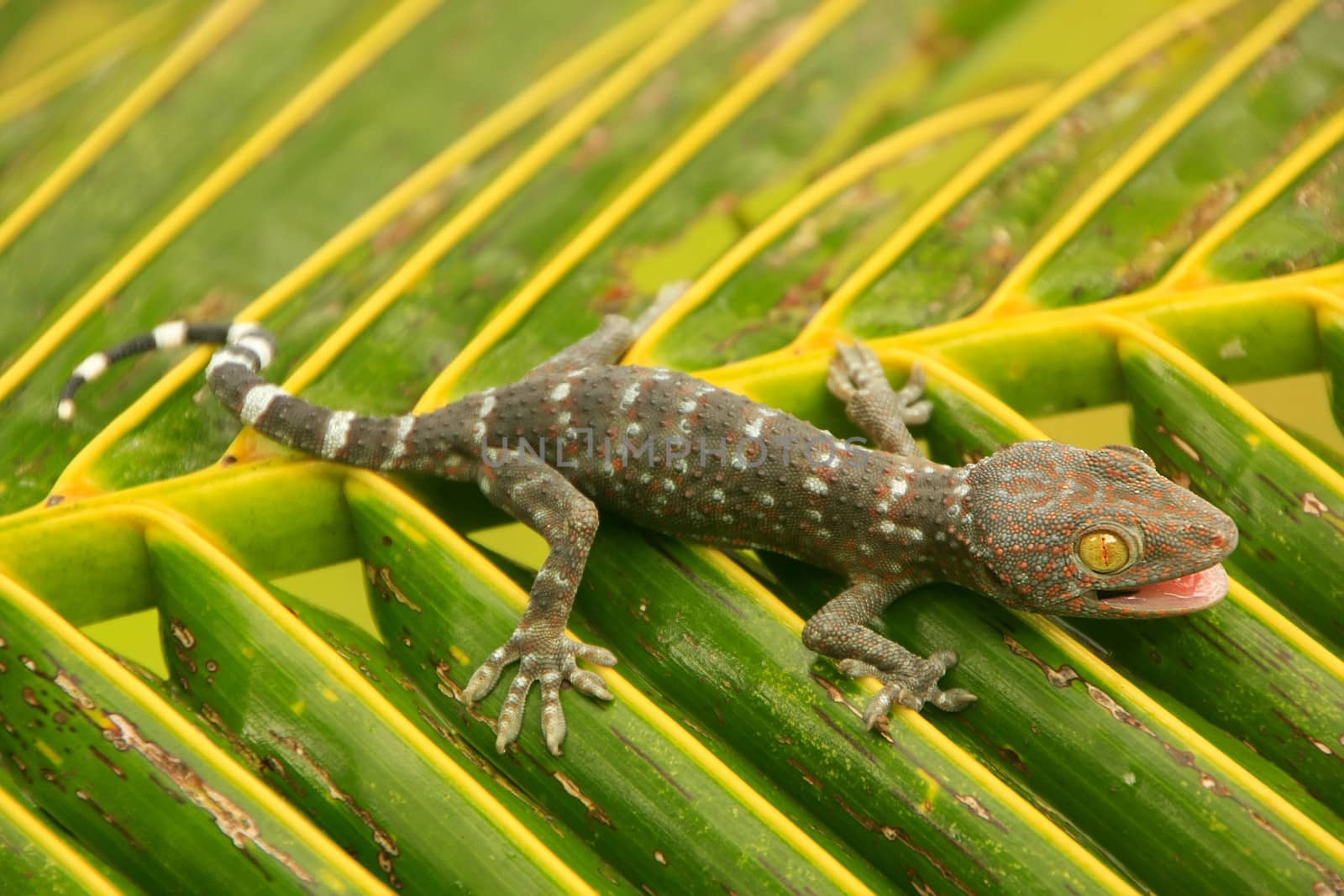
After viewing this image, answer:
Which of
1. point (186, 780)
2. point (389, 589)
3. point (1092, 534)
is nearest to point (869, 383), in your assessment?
point (1092, 534)

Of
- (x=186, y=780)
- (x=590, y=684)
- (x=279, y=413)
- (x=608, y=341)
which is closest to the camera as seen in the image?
(x=186, y=780)

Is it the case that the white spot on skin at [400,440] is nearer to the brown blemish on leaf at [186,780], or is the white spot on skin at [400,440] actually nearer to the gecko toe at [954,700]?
the brown blemish on leaf at [186,780]

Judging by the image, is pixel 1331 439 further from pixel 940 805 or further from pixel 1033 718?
pixel 940 805

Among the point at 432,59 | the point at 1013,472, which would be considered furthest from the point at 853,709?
the point at 432,59

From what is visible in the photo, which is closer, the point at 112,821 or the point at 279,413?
the point at 112,821

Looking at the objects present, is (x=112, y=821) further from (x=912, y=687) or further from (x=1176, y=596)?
(x=1176, y=596)

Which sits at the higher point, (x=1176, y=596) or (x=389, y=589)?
(x=389, y=589)
